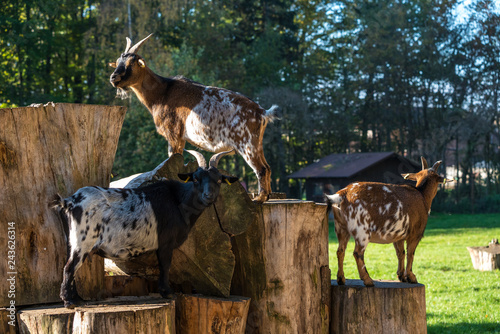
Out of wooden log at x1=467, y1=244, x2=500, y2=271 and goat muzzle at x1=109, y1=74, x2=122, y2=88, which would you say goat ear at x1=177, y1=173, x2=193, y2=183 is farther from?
wooden log at x1=467, y1=244, x2=500, y2=271

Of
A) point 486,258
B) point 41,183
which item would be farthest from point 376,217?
point 486,258

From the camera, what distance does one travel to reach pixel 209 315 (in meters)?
5.26

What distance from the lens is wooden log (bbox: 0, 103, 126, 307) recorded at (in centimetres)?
489

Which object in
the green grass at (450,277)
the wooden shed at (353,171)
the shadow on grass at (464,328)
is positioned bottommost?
the shadow on grass at (464,328)

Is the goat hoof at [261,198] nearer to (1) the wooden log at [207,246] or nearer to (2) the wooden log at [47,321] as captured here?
(1) the wooden log at [207,246]

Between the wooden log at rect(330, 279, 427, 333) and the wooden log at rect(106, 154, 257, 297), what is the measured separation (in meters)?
1.38

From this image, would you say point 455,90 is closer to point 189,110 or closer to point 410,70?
point 410,70

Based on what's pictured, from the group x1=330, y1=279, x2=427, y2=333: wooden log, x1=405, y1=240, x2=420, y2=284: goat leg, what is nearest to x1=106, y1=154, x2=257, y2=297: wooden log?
x1=330, y1=279, x2=427, y2=333: wooden log

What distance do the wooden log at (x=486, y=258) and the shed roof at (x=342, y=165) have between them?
12616mm

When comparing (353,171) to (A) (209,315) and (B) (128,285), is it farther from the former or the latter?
(A) (209,315)

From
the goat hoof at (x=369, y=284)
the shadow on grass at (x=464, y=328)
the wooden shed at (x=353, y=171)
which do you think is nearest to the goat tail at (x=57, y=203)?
the goat hoof at (x=369, y=284)

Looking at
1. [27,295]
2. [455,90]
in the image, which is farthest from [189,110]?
[455,90]

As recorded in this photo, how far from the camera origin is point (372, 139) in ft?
121

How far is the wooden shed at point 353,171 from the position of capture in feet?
89.9
